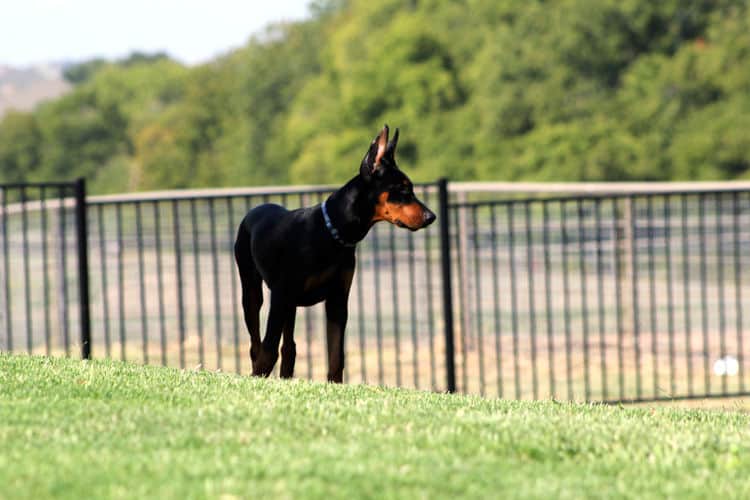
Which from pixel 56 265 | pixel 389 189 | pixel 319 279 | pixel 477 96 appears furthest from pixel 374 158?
pixel 477 96

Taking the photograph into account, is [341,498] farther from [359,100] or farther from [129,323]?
[359,100]

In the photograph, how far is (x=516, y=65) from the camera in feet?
169

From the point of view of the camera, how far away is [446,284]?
34.0 feet

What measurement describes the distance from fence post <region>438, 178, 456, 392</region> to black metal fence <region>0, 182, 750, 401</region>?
0.01m

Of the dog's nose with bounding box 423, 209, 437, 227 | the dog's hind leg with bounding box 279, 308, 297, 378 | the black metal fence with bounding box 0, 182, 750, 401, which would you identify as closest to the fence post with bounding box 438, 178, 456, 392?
the black metal fence with bounding box 0, 182, 750, 401

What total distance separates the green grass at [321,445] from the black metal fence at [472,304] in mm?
3183

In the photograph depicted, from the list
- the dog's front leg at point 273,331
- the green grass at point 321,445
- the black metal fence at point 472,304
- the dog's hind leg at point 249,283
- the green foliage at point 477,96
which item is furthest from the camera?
the green foliage at point 477,96

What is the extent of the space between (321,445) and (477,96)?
52206mm

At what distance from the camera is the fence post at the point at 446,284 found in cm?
1027

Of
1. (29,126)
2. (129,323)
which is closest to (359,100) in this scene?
(129,323)

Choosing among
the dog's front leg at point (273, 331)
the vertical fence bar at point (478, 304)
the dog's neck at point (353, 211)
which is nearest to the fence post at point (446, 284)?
the vertical fence bar at point (478, 304)

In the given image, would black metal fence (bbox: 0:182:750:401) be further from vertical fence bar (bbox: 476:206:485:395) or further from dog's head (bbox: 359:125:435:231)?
dog's head (bbox: 359:125:435:231)

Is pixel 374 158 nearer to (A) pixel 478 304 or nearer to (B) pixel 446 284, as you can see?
(B) pixel 446 284

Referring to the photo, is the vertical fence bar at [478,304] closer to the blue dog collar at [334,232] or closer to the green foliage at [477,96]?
the blue dog collar at [334,232]
